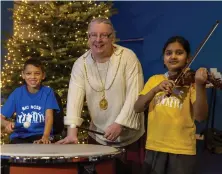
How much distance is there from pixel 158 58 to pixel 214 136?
1406mm

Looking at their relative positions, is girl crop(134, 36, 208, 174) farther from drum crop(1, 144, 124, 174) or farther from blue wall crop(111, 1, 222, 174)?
blue wall crop(111, 1, 222, 174)

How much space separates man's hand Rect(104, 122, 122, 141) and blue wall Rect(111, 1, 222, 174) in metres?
1.36

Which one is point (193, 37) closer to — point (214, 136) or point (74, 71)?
point (214, 136)

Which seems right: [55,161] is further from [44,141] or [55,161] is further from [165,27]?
[165,27]

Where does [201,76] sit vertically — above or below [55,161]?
above

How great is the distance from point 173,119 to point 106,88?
480 millimetres

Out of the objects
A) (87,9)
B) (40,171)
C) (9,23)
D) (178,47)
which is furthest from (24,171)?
(9,23)

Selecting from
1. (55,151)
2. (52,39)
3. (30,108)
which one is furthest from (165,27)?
(55,151)

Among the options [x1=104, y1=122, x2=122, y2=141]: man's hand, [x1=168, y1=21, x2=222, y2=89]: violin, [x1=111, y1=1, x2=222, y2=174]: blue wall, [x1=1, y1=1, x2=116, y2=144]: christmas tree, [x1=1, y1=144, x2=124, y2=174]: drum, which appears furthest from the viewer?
[x1=1, y1=1, x2=116, y2=144]: christmas tree

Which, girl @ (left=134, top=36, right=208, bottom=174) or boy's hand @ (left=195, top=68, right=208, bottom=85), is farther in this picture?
girl @ (left=134, top=36, right=208, bottom=174)

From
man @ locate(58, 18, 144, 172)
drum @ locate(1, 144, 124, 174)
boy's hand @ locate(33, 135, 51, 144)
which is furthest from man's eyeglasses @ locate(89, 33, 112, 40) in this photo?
drum @ locate(1, 144, 124, 174)

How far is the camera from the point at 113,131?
76.3 inches

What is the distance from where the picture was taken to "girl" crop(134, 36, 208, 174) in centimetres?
171

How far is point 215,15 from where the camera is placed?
3188 millimetres
